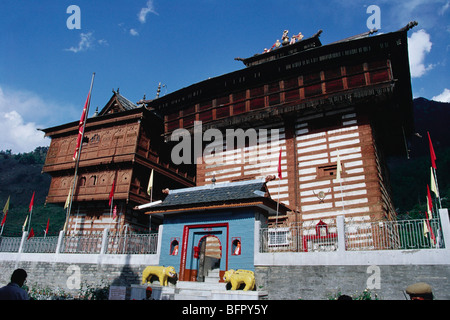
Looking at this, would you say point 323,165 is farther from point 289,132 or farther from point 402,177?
point 402,177

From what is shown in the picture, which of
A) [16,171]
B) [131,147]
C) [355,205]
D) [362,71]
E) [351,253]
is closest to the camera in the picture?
[351,253]

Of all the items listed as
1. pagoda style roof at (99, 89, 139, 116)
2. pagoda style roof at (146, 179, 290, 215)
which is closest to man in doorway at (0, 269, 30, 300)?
pagoda style roof at (146, 179, 290, 215)

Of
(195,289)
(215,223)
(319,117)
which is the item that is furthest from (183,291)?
(319,117)

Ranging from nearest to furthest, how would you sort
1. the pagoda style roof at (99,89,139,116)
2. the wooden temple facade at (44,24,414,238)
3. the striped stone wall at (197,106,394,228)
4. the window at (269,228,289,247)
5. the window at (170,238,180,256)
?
the window at (269,228,289,247)
the window at (170,238,180,256)
the striped stone wall at (197,106,394,228)
the wooden temple facade at (44,24,414,238)
the pagoda style roof at (99,89,139,116)

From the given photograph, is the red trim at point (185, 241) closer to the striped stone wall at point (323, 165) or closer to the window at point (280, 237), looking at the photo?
the window at point (280, 237)

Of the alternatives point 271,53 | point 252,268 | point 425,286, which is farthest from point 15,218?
point 425,286

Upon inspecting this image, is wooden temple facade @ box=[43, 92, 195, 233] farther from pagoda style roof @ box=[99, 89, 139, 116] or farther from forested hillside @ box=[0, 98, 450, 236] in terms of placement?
forested hillside @ box=[0, 98, 450, 236]

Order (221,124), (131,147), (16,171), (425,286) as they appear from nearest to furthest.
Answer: (425,286) < (221,124) < (131,147) < (16,171)

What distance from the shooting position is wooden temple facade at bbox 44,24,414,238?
15.7 m

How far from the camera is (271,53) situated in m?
23.2

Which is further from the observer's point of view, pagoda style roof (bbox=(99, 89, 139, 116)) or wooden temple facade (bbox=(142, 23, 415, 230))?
pagoda style roof (bbox=(99, 89, 139, 116))
